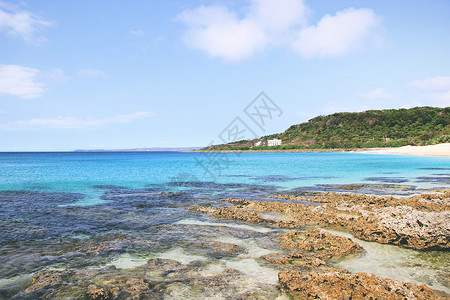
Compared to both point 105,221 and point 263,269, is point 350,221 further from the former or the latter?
point 105,221

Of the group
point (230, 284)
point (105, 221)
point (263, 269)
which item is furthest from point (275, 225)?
point (105, 221)

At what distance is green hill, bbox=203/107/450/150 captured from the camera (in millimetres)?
111938

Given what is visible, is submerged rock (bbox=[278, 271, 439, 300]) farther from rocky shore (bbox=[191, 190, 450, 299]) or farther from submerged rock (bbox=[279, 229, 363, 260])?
submerged rock (bbox=[279, 229, 363, 260])

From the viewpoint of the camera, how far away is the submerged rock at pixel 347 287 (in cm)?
502

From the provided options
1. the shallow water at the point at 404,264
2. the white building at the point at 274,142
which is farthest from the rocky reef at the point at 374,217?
the white building at the point at 274,142

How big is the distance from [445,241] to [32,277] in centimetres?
1050

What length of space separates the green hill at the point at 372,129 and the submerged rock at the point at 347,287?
100199mm

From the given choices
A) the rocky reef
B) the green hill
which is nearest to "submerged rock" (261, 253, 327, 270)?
the rocky reef

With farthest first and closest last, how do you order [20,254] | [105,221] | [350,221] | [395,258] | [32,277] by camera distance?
[105,221], [350,221], [20,254], [395,258], [32,277]

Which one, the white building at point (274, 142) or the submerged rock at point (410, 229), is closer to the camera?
the submerged rock at point (410, 229)

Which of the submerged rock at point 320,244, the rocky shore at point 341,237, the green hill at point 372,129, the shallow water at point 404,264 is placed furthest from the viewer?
the green hill at point 372,129

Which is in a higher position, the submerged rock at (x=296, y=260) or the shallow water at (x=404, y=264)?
the submerged rock at (x=296, y=260)

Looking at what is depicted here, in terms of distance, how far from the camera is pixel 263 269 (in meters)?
6.65

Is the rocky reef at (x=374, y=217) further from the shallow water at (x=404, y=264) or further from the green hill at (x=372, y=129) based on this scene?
the green hill at (x=372, y=129)
